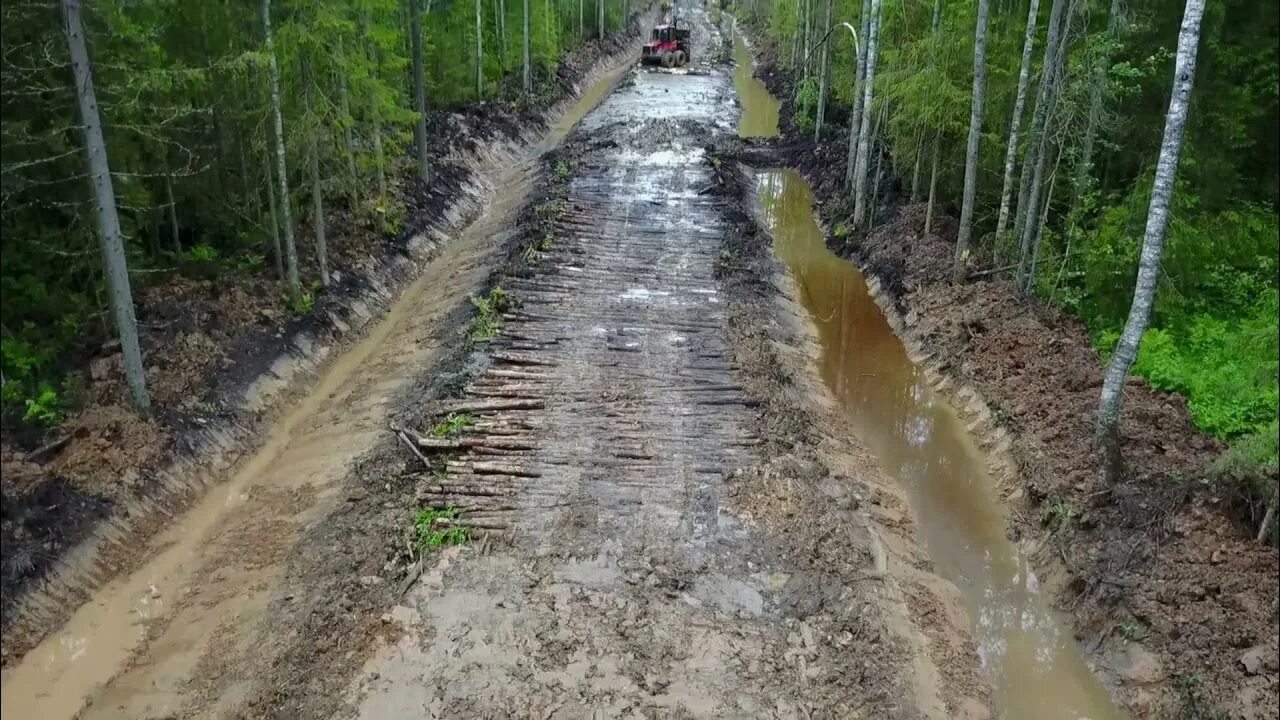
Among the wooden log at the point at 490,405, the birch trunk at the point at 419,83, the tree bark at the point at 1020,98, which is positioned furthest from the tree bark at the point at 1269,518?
the birch trunk at the point at 419,83

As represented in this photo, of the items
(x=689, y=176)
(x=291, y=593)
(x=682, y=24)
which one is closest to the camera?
(x=291, y=593)

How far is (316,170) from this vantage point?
16.0 m

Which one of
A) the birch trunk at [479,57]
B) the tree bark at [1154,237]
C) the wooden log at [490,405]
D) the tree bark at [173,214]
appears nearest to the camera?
the tree bark at [1154,237]

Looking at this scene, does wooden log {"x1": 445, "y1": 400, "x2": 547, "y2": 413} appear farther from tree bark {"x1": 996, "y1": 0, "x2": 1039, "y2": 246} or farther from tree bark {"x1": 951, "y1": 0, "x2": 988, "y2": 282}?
tree bark {"x1": 996, "y1": 0, "x2": 1039, "y2": 246}

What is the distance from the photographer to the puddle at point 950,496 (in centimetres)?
970

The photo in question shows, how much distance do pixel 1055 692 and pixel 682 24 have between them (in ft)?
231

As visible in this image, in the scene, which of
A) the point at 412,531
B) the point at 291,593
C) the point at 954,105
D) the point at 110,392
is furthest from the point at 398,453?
the point at 954,105

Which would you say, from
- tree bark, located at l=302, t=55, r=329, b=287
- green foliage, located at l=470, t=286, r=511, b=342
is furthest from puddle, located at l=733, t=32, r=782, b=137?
tree bark, located at l=302, t=55, r=329, b=287

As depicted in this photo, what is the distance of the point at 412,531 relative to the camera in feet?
36.2

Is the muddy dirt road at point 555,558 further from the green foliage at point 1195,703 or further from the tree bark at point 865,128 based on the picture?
the tree bark at point 865,128

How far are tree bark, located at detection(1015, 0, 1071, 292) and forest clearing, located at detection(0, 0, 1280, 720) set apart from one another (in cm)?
11

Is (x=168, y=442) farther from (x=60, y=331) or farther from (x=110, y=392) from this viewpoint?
(x=60, y=331)

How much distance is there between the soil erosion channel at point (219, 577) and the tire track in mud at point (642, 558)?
66.7 inches

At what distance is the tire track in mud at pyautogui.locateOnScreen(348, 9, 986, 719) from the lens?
8.96m
